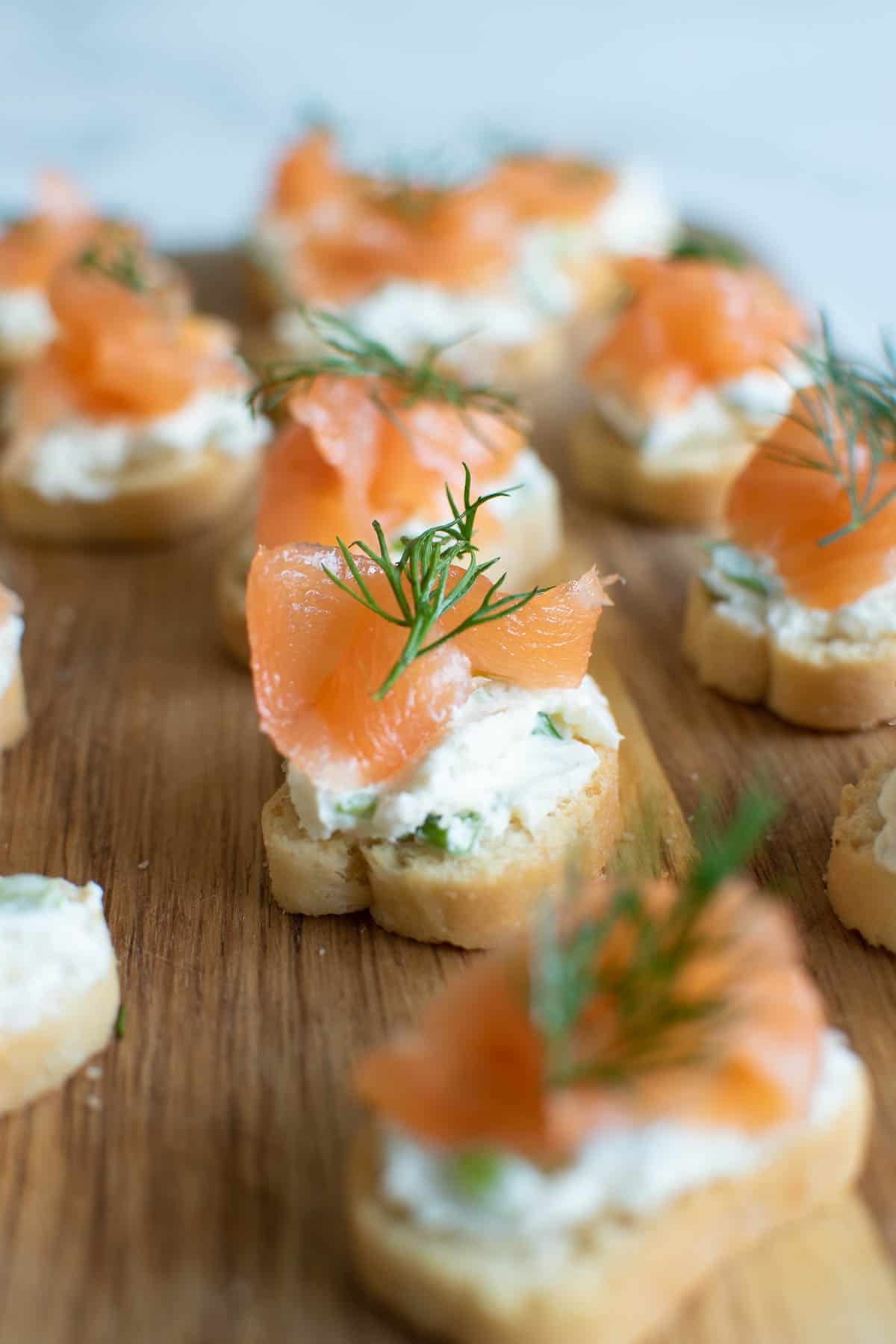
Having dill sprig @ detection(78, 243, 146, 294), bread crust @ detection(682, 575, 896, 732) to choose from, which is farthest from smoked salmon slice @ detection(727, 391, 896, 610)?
dill sprig @ detection(78, 243, 146, 294)

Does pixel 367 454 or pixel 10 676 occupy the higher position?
pixel 367 454

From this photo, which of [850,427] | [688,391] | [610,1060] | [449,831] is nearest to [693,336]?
[688,391]

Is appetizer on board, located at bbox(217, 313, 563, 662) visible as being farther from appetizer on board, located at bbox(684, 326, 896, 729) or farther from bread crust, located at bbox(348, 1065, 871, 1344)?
bread crust, located at bbox(348, 1065, 871, 1344)

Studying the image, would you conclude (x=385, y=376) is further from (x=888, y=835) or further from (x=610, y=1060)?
(x=610, y=1060)

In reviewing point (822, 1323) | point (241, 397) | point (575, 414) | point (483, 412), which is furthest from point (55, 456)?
point (822, 1323)

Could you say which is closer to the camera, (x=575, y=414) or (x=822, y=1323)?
(x=822, y=1323)

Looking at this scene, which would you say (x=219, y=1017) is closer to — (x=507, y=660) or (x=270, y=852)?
(x=270, y=852)
